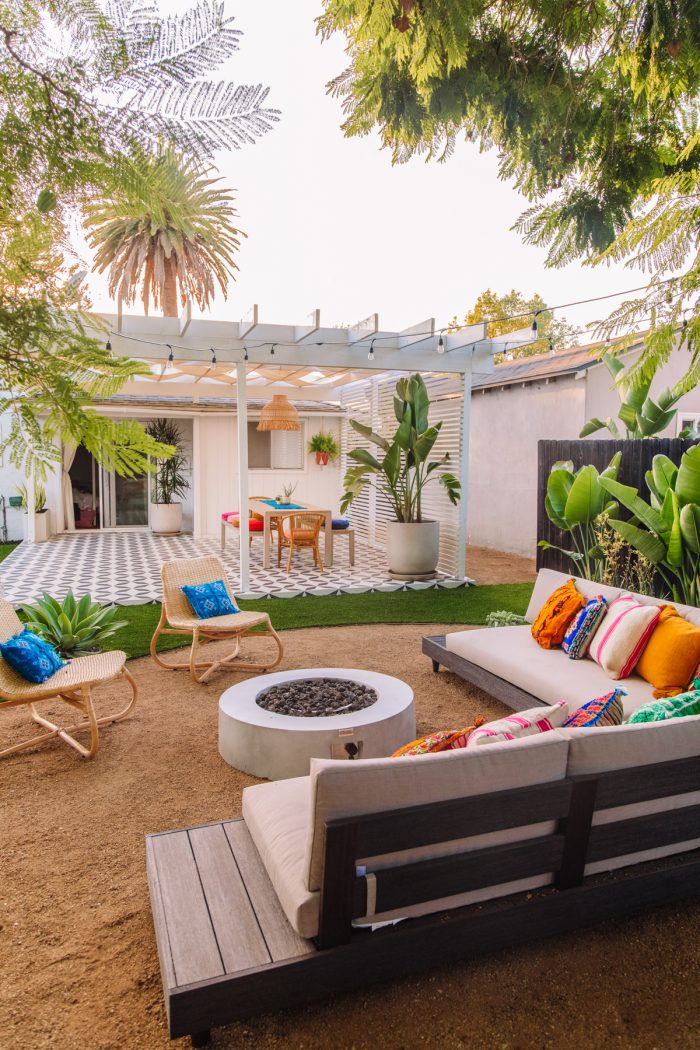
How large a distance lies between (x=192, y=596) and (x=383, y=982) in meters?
4.20

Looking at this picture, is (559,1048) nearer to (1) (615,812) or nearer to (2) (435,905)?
(2) (435,905)

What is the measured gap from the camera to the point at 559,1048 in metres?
2.18

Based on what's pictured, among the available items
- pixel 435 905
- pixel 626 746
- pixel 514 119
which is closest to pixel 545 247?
pixel 514 119

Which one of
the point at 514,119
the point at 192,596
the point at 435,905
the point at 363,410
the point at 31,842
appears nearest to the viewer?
the point at 514,119

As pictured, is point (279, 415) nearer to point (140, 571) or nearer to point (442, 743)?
point (140, 571)

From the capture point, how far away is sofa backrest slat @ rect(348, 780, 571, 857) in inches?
83.7

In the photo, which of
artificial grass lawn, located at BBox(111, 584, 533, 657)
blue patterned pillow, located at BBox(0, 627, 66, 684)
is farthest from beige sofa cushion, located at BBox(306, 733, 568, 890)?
artificial grass lawn, located at BBox(111, 584, 533, 657)

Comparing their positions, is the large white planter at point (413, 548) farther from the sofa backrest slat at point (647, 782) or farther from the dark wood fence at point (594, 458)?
the sofa backrest slat at point (647, 782)

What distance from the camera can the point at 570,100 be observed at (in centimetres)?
209

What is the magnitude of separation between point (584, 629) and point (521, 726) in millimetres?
2490

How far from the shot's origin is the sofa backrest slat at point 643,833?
2.52m

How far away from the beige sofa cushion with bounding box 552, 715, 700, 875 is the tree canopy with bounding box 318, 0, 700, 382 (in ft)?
4.40

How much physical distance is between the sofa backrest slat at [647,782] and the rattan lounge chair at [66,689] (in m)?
3.09

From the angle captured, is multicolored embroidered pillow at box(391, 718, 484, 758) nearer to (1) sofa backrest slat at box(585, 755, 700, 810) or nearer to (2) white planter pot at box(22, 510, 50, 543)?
(1) sofa backrest slat at box(585, 755, 700, 810)
